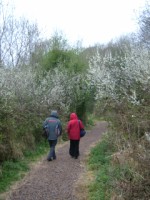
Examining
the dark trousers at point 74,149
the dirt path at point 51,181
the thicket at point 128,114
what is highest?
the thicket at point 128,114

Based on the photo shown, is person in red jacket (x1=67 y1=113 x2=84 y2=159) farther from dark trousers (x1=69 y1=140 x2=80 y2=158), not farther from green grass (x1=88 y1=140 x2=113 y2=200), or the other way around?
green grass (x1=88 y1=140 x2=113 y2=200)

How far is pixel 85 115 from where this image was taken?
2559 centimetres

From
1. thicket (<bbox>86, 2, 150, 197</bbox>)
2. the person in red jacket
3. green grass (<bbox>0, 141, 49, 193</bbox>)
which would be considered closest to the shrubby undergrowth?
thicket (<bbox>86, 2, 150, 197</bbox>)

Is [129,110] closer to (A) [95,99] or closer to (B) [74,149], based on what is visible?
(B) [74,149]

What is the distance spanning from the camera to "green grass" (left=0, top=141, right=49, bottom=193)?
362 inches

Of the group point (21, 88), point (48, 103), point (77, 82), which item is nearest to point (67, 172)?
point (21, 88)

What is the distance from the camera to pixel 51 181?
9.23 meters

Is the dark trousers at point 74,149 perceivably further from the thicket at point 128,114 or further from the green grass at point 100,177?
the thicket at point 128,114

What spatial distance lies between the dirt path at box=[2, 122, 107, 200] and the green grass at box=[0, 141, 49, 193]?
260 mm

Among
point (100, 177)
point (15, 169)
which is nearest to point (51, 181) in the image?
point (100, 177)

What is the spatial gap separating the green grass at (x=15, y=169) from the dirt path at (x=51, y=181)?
0.26m

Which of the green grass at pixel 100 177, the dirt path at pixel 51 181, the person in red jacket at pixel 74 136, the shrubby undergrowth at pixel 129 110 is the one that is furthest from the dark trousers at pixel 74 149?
the shrubby undergrowth at pixel 129 110

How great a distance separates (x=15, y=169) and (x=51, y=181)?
1828 mm

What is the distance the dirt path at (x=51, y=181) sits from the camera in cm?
807
